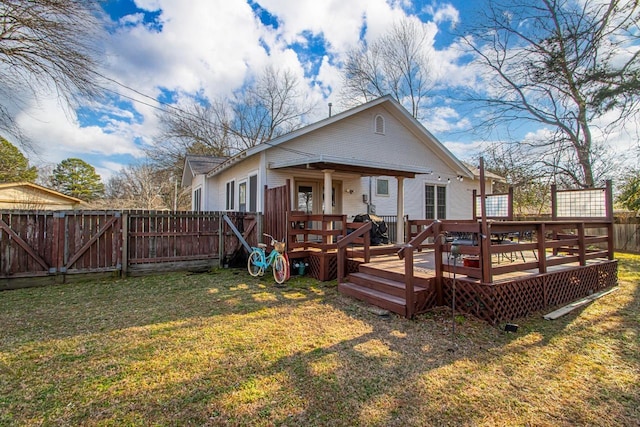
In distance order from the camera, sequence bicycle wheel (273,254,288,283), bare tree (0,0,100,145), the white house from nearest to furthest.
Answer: bicycle wheel (273,254,288,283) < bare tree (0,0,100,145) < the white house

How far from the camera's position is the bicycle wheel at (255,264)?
7254mm

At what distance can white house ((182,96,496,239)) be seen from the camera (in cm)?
923

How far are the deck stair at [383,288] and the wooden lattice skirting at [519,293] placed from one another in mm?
498

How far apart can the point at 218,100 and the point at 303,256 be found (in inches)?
981

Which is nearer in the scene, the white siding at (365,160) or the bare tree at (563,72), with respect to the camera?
the bare tree at (563,72)

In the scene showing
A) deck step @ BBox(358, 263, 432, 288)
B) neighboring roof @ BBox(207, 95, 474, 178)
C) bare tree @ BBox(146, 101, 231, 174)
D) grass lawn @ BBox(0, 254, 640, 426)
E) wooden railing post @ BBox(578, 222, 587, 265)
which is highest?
bare tree @ BBox(146, 101, 231, 174)

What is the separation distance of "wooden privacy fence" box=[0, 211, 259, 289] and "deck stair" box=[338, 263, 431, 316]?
3838mm

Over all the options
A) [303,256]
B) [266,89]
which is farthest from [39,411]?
[266,89]

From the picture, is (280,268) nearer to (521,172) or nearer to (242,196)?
(242,196)

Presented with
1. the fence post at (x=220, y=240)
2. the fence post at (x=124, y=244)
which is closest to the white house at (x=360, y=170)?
the fence post at (x=220, y=240)

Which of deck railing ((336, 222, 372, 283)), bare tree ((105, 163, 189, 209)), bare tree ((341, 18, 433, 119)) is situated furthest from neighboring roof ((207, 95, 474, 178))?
bare tree ((105, 163, 189, 209))

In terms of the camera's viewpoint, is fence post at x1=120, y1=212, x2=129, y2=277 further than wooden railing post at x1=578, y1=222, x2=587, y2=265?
Yes

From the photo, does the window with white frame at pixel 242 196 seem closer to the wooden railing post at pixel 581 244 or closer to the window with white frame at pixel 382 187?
the window with white frame at pixel 382 187

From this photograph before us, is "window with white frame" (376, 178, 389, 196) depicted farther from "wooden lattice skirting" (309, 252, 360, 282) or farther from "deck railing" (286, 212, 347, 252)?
"wooden lattice skirting" (309, 252, 360, 282)
